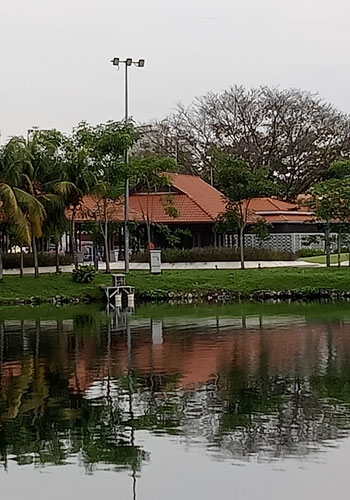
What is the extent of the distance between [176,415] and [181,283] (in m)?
22.0

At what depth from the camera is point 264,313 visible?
2691 cm

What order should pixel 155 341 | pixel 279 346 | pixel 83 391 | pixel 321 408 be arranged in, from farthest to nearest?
1. pixel 155 341
2. pixel 279 346
3. pixel 83 391
4. pixel 321 408

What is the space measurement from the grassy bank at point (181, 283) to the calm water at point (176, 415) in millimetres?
10701

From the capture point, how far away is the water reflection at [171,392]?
9.99m

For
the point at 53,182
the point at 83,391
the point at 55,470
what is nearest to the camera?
the point at 55,470

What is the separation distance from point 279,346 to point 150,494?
423 inches

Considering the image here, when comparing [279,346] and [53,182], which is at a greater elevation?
[53,182]

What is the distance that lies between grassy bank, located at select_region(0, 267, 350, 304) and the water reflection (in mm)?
10000

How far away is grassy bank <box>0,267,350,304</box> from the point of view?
107ft

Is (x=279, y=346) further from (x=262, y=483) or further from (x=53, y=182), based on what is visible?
(x=53, y=182)

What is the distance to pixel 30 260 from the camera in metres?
38.1

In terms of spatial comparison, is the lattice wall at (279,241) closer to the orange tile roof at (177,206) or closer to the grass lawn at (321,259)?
the grass lawn at (321,259)

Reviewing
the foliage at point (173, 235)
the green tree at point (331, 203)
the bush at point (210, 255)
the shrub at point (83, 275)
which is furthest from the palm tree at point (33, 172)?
the green tree at point (331, 203)

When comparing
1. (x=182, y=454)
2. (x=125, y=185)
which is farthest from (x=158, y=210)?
(x=182, y=454)
